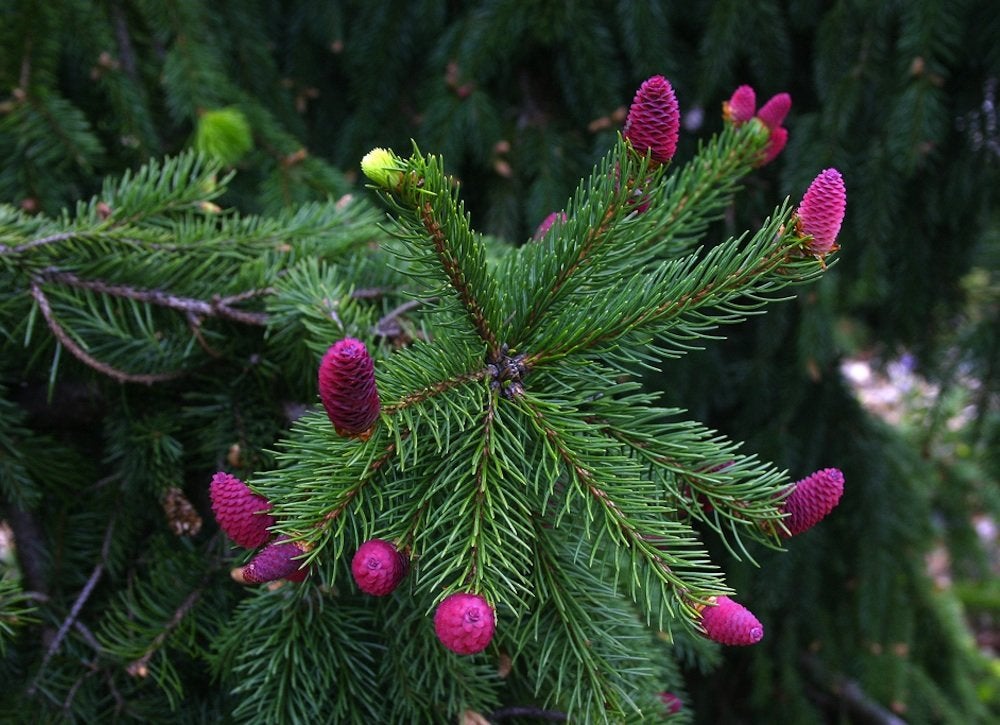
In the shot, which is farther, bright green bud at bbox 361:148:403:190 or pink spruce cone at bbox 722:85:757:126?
pink spruce cone at bbox 722:85:757:126

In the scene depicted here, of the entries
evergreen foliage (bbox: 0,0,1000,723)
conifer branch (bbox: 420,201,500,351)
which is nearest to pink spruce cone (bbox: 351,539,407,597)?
evergreen foliage (bbox: 0,0,1000,723)

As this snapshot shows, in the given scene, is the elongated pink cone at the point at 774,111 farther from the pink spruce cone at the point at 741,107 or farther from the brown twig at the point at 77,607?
the brown twig at the point at 77,607

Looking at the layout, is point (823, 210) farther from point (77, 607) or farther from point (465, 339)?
point (77, 607)

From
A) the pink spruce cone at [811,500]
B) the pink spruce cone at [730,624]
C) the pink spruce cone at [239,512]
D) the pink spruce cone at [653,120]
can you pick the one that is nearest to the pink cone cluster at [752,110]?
the pink spruce cone at [653,120]

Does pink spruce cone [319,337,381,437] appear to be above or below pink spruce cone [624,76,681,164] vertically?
below

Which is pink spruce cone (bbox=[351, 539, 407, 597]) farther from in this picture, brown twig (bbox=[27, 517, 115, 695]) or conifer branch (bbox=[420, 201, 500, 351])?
brown twig (bbox=[27, 517, 115, 695])

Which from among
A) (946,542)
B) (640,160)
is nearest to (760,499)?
(640,160)

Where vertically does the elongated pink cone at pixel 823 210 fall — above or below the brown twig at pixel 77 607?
above
